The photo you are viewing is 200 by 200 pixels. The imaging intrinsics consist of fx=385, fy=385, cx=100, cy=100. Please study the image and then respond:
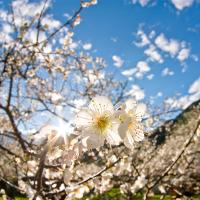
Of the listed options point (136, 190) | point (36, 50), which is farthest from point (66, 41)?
point (136, 190)

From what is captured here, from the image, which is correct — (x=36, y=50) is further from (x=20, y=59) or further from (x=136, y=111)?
(x=136, y=111)

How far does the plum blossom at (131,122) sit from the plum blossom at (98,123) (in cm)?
4

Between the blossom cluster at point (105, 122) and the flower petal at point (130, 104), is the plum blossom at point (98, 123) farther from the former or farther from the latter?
the flower petal at point (130, 104)

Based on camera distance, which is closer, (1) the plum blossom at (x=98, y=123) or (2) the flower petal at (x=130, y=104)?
(1) the plum blossom at (x=98, y=123)

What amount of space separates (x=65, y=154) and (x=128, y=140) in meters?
0.27

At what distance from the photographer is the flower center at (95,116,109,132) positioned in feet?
4.87

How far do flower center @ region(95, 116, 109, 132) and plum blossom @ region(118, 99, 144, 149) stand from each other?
0.08 metres

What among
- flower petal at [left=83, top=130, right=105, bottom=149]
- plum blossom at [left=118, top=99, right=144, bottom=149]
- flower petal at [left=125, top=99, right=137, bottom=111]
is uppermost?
→ flower petal at [left=125, top=99, right=137, bottom=111]

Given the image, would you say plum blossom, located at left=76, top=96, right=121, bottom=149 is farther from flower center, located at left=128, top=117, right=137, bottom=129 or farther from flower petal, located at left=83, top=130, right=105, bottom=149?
flower center, located at left=128, top=117, right=137, bottom=129

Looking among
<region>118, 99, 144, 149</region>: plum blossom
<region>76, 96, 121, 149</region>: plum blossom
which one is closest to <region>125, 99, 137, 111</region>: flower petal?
<region>118, 99, 144, 149</region>: plum blossom

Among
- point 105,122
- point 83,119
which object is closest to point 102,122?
point 105,122

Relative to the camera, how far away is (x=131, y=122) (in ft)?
5.08

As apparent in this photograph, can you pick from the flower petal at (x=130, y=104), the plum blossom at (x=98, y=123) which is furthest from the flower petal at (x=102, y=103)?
the flower petal at (x=130, y=104)

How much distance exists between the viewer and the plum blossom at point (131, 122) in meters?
1.43
